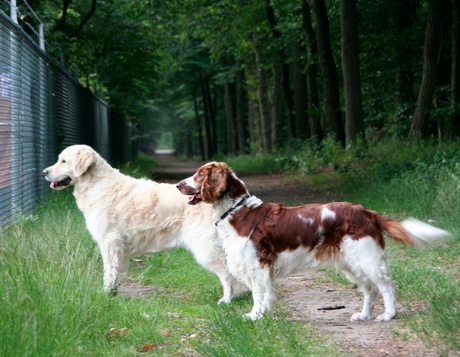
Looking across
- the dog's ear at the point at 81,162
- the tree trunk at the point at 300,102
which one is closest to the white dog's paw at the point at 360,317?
the dog's ear at the point at 81,162

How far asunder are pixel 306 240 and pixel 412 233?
960mm

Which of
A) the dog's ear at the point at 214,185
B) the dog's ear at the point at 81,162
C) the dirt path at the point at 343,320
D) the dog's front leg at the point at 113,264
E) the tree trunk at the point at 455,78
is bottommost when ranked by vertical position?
the dirt path at the point at 343,320

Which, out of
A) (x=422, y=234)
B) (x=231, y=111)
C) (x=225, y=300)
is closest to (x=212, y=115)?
(x=231, y=111)

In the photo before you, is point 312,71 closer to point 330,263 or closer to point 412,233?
point 412,233

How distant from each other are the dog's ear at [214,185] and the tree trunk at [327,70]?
13.8 m

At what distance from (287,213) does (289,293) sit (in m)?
1.52

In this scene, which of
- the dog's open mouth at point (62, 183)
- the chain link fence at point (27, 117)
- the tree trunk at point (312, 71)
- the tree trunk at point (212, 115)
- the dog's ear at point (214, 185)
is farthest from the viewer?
the tree trunk at point (212, 115)

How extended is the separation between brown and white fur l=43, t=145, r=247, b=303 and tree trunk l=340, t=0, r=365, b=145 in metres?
11.4

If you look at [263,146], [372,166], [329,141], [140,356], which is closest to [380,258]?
[140,356]

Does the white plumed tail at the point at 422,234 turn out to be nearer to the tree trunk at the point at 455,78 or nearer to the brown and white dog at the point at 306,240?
the brown and white dog at the point at 306,240

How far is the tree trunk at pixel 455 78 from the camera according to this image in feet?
48.1

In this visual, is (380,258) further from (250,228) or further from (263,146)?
(263,146)

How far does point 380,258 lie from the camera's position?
436 cm

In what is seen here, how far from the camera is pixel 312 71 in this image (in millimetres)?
21281
